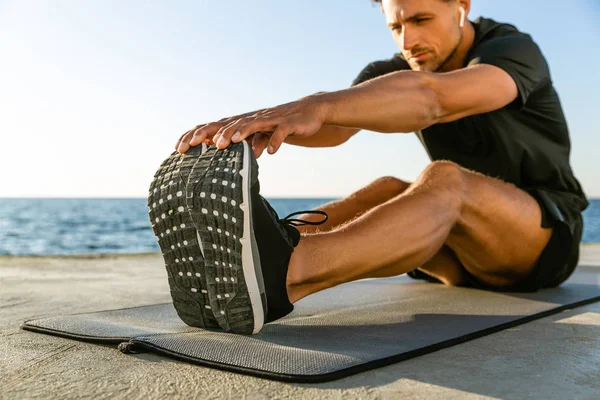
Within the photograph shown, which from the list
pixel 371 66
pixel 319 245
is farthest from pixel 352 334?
pixel 371 66

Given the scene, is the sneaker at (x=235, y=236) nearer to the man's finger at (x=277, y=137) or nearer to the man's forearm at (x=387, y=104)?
the man's finger at (x=277, y=137)

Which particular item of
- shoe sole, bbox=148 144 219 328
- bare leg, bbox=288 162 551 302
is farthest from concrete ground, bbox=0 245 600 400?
bare leg, bbox=288 162 551 302

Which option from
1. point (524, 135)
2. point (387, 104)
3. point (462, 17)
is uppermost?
point (462, 17)

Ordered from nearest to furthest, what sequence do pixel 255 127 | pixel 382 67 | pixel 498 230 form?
pixel 255 127 → pixel 498 230 → pixel 382 67

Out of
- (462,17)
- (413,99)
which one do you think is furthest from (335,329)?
(462,17)

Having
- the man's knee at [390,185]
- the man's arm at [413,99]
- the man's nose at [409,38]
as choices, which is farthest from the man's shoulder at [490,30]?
the man's knee at [390,185]

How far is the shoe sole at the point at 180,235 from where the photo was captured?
1292 mm

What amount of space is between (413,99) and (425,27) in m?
0.69

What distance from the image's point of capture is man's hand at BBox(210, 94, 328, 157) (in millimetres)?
1340

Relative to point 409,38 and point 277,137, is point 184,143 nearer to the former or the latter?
point 277,137

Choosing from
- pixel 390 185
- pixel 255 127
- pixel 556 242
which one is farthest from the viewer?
pixel 390 185

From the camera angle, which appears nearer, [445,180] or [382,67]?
[445,180]

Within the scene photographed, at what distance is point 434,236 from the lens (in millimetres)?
1672

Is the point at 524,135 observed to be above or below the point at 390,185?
above
